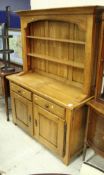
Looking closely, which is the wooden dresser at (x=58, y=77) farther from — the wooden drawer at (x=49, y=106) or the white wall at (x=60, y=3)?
the white wall at (x=60, y=3)

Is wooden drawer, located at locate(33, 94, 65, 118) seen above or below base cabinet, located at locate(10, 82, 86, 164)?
above

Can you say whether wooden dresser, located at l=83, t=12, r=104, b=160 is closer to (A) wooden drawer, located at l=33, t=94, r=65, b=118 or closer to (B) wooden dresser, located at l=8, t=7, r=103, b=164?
(B) wooden dresser, located at l=8, t=7, r=103, b=164

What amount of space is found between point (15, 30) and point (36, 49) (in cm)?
73

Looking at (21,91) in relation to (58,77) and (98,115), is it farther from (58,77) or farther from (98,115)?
(98,115)

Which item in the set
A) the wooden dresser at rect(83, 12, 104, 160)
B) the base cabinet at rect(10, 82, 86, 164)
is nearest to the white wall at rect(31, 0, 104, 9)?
the wooden dresser at rect(83, 12, 104, 160)

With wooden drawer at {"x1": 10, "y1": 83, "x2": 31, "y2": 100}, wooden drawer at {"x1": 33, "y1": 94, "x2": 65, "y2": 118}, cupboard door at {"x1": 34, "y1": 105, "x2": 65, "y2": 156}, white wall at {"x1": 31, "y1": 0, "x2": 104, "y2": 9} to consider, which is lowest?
cupboard door at {"x1": 34, "y1": 105, "x2": 65, "y2": 156}

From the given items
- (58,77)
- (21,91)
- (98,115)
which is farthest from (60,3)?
(98,115)

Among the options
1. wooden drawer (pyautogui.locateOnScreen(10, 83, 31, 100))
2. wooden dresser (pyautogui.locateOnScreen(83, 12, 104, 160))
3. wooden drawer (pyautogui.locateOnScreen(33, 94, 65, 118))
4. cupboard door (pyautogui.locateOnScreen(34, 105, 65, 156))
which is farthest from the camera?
wooden drawer (pyautogui.locateOnScreen(10, 83, 31, 100))

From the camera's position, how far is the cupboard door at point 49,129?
6.30 feet

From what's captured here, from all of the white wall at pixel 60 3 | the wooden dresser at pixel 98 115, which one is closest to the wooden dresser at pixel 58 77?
the wooden dresser at pixel 98 115

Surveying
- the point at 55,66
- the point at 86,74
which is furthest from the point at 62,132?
the point at 55,66

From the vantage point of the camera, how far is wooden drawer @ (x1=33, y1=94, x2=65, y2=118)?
71.7 inches

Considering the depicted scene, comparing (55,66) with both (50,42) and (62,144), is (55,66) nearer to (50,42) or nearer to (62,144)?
(50,42)

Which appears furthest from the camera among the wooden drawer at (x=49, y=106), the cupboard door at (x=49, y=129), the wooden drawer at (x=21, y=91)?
the wooden drawer at (x=21, y=91)
